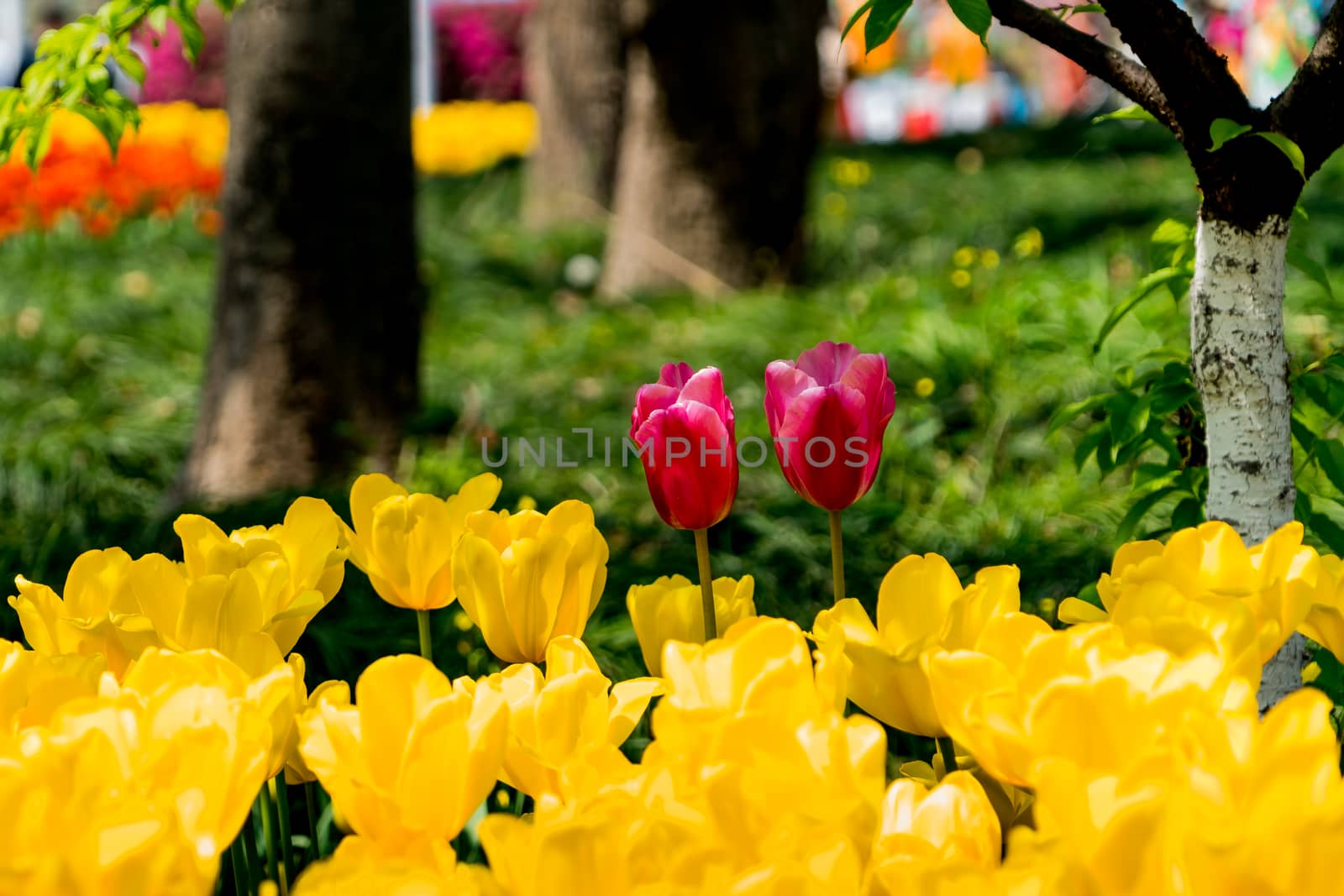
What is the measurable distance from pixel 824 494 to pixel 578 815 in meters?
0.53

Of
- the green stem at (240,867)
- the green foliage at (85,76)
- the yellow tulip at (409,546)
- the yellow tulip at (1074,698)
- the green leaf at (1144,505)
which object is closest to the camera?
the yellow tulip at (1074,698)

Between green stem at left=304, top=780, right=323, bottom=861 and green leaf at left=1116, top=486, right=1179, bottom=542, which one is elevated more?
green leaf at left=1116, top=486, right=1179, bottom=542

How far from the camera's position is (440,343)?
5203 mm

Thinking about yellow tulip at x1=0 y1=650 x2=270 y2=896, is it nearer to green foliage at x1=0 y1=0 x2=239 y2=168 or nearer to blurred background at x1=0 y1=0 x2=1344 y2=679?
green foliage at x1=0 y1=0 x2=239 y2=168

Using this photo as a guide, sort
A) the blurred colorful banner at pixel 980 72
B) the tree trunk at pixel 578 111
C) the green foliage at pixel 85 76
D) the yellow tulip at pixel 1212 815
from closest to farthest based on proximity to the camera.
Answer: the yellow tulip at pixel 1212 815
the green foliage at pixel 85 76
the tree trunk at pixel 578 111
the blurred colorful banner at pixel 980 72

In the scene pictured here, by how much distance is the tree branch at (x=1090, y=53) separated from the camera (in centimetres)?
133

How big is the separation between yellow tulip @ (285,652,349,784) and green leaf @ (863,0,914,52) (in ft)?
2.27

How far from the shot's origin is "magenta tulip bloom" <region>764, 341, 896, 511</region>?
46.2 inches

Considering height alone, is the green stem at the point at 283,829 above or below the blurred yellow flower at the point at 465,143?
below

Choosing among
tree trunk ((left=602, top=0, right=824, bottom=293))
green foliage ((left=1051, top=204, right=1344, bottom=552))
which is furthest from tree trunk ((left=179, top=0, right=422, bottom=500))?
green foliage ((left=1051, top=204, right=1344, bottom=552))

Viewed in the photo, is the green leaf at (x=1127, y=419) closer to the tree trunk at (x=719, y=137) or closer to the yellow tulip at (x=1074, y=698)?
the yellow tulip at (x=1074, y=698)

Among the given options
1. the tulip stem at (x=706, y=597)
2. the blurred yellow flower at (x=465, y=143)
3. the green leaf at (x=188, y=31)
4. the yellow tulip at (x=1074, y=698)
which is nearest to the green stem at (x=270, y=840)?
the tulip stem at (x=706, y=597)

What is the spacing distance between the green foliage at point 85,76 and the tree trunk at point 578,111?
6077 mm

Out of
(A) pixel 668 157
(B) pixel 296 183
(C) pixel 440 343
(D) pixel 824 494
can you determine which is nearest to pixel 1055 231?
(A) pixel 668 157
